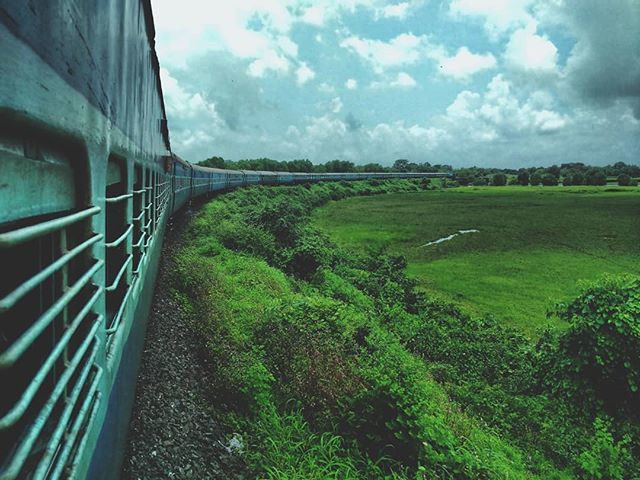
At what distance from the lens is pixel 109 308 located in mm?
3537

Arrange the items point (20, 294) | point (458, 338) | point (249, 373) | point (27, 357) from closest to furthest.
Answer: point (20, 294)
point (27, 357)
point (249, 373)
point (458, 338)

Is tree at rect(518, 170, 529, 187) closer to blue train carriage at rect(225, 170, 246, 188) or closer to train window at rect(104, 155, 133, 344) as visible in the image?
blue train carriage at rect(225, 170, 246, 188)

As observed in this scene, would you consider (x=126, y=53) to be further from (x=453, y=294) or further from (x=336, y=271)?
(x=453, y=294)

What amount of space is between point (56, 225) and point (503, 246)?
32.3 m

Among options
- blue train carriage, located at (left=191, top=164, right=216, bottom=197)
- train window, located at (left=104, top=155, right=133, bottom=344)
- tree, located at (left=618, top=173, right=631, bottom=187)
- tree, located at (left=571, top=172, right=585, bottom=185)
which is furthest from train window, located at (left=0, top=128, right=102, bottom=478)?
tree, located at (left=571, top=172, right=585, bottom=185)

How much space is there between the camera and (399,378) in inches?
309

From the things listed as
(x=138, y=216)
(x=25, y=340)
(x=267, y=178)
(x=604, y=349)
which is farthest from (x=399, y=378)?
(x=267, y=178)

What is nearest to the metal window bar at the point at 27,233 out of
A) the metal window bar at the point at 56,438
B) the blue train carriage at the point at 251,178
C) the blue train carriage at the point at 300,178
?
the metal window bar at the point at 56,438

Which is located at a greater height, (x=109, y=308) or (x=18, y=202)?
(x=18, y=202)

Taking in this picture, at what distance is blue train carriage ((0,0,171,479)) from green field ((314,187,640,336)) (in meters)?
13.0

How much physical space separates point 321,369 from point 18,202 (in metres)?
6.79

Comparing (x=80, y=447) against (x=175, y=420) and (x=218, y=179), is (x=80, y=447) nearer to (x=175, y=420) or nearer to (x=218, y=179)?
(x=175, y=420)

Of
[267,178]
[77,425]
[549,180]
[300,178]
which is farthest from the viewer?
[549,180]

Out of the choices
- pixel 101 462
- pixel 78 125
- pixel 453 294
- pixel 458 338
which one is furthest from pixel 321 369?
pixel 453 294
